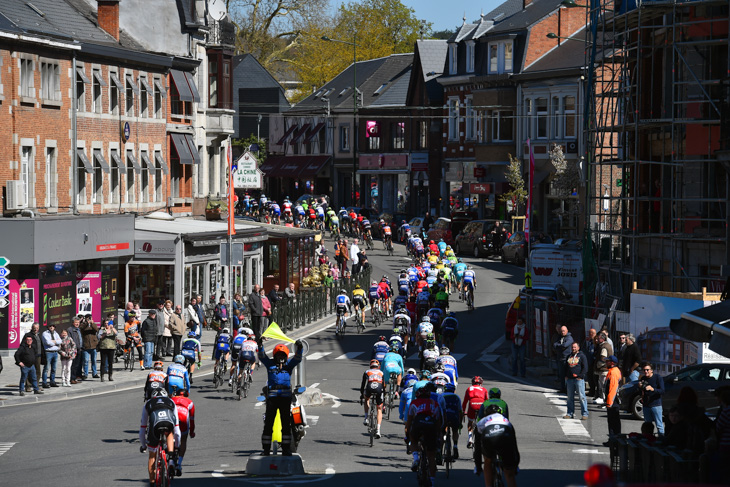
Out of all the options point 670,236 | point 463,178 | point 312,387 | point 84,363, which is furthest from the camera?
point 463,178

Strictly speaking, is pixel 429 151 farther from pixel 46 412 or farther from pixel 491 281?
pixel 46 412

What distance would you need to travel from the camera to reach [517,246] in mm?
55469

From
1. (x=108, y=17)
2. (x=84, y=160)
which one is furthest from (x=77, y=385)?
(x=108, y=17)

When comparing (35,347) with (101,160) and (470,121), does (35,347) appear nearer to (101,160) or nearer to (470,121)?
(101,160)

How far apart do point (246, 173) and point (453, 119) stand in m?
38.0

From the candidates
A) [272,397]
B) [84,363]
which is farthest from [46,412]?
[272,397]

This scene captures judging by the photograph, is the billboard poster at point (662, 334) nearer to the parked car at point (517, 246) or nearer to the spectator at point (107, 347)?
the spectator at point (107, 347)

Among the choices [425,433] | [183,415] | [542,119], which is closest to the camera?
[425,433]

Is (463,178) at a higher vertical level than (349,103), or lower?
lower

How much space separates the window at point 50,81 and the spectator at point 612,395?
19347 millimetres

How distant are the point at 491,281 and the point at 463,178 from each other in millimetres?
24856

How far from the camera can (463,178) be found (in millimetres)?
74125

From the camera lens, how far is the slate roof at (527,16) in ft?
221

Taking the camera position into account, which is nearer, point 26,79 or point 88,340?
point 88,340
